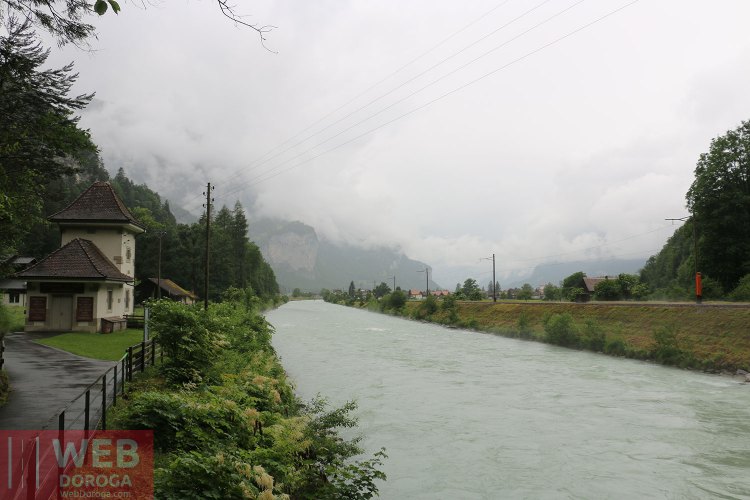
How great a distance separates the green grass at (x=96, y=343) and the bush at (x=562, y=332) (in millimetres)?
32097

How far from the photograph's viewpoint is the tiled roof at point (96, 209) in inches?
1315

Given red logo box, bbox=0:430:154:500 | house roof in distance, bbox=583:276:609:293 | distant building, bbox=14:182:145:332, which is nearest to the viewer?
red logo box, bbox=0:430:154:500

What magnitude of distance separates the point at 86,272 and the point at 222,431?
26090 mm

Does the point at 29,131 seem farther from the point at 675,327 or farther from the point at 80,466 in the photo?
the point at 675,327

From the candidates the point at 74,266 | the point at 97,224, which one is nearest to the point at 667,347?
the point at 74,266

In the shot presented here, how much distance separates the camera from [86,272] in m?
29.5

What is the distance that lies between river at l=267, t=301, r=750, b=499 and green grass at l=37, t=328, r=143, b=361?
28.2ft

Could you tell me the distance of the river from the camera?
11297mm

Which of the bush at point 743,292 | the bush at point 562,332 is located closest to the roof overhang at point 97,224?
the bush at point 562,332

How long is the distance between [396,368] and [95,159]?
121 m

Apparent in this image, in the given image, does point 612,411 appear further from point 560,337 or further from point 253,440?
point 560,337

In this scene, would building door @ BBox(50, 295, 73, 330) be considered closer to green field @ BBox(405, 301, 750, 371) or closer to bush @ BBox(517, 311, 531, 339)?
green field @ BBox(405, 301, 750, 371)

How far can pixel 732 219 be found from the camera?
1839 inches

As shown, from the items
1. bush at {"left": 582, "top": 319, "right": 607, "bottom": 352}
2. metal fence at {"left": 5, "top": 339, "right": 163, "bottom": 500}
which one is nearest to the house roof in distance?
bush at {"left": 582, "top": 319, "right": 607, "bottom": 352}
